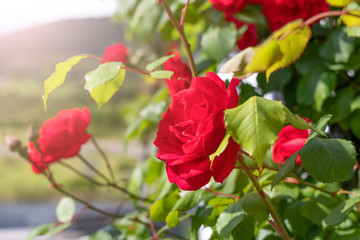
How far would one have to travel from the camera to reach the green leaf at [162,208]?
1.80ft

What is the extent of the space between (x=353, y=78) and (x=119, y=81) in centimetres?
48

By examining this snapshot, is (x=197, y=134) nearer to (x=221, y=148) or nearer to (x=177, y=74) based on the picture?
(x=221, y=148)

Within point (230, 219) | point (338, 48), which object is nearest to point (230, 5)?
point (338, 48)

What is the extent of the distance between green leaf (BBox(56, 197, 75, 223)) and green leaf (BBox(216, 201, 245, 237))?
41 centimetres

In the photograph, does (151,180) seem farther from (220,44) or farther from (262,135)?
(262,135)

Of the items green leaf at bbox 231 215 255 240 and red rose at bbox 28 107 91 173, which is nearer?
green leaf at bbox 231 215 255 240

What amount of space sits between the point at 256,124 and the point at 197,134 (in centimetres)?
6

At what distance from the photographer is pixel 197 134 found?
37 centimetres

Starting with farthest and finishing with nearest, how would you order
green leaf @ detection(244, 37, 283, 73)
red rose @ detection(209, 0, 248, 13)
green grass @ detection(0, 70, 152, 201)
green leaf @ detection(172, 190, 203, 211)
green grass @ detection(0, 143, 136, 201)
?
green grass @ detection(0, 70, 152, 201)
green grass @ detection(0, 143, 136, 201)
red rose @ detection(209, 0, 248, 13)
green leaf @ detection(172, 190, 203, 211)
green leaf @ detection(244, 37, 283, 73)

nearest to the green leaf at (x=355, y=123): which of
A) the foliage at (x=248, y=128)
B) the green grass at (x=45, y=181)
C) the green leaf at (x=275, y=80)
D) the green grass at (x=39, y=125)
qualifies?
the foliage at (x=248, y=128)

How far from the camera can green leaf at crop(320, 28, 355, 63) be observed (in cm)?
67

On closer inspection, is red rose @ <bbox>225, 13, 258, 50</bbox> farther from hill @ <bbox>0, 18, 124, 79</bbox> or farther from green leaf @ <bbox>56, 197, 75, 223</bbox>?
hill @ <bbox>0, 18, 124, 79</bbox>

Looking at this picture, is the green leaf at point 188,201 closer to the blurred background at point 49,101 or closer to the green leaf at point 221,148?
the green leaf at point 221,148

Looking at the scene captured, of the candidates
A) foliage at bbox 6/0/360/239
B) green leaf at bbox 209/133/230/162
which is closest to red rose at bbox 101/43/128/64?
foliage at bbox 6/0/360/239
